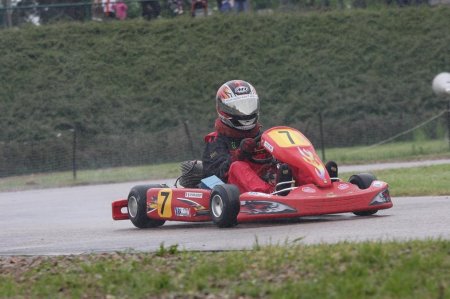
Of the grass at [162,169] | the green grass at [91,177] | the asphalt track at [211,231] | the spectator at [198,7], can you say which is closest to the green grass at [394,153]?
the grass at [162,169]

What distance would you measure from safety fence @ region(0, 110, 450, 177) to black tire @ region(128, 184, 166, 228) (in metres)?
15.3

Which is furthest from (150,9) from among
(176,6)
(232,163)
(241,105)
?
(232,163)

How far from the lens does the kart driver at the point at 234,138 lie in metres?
12.0

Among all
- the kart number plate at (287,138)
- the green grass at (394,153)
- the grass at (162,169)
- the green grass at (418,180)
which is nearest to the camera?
the kart number plate at (287,138)

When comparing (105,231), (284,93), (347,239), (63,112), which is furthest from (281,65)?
(347,239)

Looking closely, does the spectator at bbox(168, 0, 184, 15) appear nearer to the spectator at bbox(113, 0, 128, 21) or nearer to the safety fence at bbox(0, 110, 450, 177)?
the spectator at bbox(113, 0, 128, 21)

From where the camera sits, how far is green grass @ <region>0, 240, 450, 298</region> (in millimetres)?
7059

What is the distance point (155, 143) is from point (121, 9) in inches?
381

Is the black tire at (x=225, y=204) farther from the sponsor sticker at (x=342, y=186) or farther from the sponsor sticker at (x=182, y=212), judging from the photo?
the sponsor sticker at (x=342, y=186)

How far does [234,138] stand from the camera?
12.5m

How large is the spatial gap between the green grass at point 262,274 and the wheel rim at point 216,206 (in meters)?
2.65

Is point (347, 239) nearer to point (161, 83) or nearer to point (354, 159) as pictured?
point (354, 159)

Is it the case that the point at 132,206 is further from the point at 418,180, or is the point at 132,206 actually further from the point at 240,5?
the point at 240,5

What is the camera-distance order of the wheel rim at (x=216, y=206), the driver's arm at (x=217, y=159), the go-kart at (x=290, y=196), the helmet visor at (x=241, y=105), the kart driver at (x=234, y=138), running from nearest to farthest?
the go-kart at (x=290, y=196), the wheel rim at (x=216, y=206), the kart driver at (x=234, y=138), the driver's arm at (x=217, y=159), the helmet visor at (x=241, y=105)
